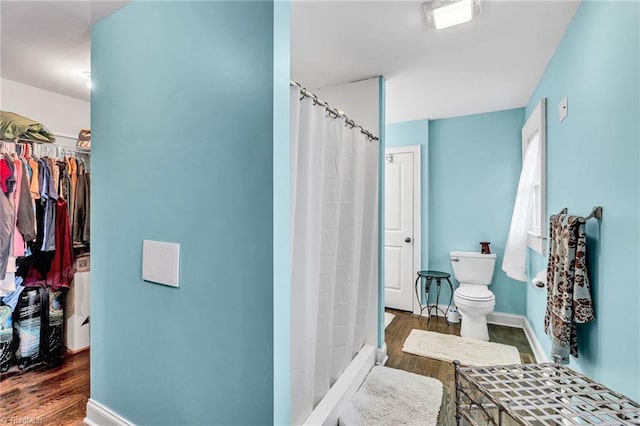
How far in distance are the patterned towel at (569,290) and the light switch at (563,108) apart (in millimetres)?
695

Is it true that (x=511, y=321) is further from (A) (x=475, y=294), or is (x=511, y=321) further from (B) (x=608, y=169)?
(B) (x=608, y=169)

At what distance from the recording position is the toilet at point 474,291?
9.19ft

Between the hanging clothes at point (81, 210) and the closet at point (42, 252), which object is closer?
the closet at point (42, 252)

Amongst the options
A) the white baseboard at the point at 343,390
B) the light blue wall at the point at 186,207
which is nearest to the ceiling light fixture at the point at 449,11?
the light blue wall at the point at 186,207

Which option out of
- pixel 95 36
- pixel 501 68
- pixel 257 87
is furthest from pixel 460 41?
pixel 95 36

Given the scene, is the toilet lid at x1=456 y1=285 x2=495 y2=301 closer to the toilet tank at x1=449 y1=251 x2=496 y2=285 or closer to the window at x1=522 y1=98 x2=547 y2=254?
the toilet tank at x1=449 y1=251 x2=496 y2=285

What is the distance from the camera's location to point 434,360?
250 centimetres

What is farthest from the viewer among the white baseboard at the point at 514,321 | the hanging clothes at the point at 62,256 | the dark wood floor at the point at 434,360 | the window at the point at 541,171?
the white baseboard at the point at 514,321

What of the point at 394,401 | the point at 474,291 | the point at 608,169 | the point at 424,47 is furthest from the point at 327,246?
the point at 474,291

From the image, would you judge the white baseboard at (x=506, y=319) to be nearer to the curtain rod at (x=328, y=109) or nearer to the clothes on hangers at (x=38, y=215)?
the curtain rod at (x=328, y=109)

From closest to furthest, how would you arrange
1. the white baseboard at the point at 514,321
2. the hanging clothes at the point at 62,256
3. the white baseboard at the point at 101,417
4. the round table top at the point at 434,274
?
the white baseboard at the point at 101,417, the hanging clothes at the point at 62,256, the white baseboard at the point at 514,321, the round table top at the point at 434,274

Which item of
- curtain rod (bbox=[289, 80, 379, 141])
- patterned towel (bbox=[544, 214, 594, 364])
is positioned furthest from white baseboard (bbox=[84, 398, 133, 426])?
patterned towel (bbox=[544, 214, 594, 364])

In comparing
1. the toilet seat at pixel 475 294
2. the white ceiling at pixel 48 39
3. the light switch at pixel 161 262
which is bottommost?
the toilet seat at pixel 475 294

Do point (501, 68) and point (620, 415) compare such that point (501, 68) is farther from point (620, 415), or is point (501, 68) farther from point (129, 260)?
point (129, 260)
